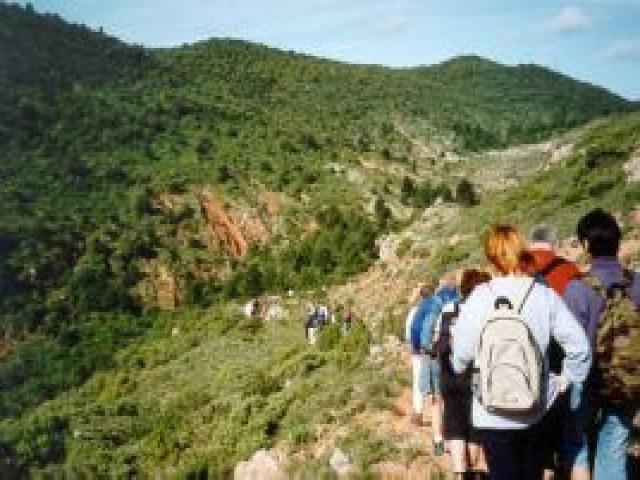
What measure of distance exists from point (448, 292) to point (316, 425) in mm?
5722

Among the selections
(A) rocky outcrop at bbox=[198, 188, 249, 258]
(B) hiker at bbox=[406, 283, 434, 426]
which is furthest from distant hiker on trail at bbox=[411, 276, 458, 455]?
(A) rocky outcrop at bbox=[198, 188, 249, 258]

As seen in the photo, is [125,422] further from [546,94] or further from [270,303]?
[546,94]

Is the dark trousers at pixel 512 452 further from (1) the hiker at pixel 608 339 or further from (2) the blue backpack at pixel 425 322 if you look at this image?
(2) the blue backpack at pixel 425 322

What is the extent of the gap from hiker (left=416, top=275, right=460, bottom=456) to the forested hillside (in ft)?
13.0

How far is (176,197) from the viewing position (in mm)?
65375

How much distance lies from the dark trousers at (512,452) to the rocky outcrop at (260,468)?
28.2ft

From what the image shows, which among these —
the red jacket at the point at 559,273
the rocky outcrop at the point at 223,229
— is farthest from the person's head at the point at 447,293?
the rocky outcrop at the point at 223,229

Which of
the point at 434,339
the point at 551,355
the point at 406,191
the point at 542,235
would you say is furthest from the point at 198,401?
the point at 406,191

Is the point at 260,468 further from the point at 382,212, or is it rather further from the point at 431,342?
the point at 382,212

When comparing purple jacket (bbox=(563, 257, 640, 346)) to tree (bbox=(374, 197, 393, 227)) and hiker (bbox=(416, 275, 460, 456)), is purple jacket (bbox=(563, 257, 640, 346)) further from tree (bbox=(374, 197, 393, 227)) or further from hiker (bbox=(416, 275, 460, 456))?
tree (bbox=(374, 197, 393, 227))

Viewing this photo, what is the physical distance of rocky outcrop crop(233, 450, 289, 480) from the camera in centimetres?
1380

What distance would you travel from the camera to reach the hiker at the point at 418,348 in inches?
378

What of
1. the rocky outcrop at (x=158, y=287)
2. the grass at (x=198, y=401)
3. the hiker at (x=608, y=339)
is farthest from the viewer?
the rocky outcrop at (x=158, y=287)

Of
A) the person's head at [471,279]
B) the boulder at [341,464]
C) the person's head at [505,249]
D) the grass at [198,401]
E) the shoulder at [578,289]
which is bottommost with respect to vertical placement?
the grass at [198,401]
